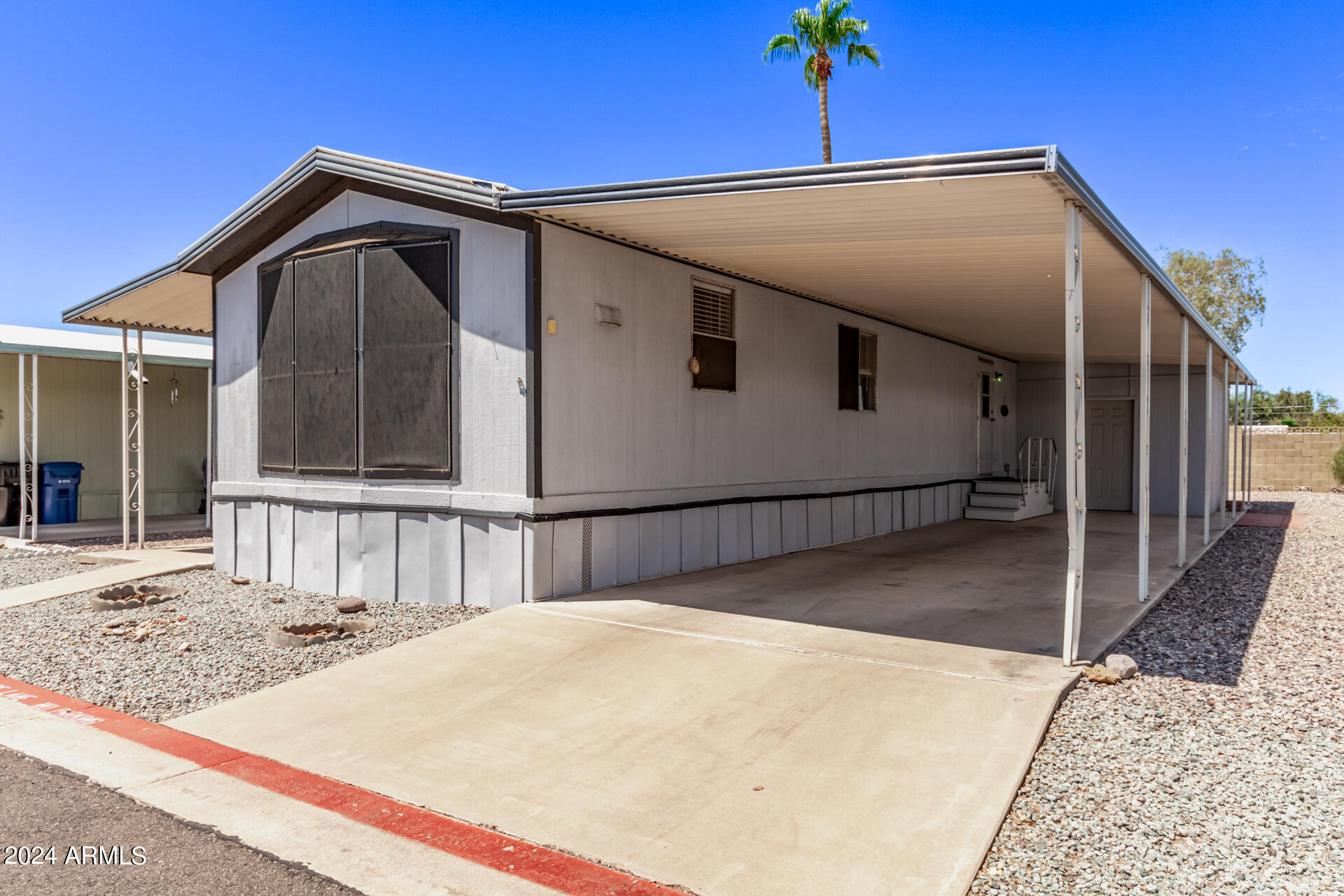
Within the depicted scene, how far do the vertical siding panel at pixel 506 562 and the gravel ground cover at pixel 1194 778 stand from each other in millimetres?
3788

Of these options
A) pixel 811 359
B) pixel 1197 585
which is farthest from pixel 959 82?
pixel 1197 585

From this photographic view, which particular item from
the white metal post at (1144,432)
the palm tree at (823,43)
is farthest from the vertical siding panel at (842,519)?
the palm tree at (823,43)

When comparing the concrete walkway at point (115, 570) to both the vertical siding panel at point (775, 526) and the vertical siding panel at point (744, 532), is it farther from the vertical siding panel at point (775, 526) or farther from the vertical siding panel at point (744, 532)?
the vertical siding panel at point (775, 526)

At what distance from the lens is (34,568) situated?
30.0 ft

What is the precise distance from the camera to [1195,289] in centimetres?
3466

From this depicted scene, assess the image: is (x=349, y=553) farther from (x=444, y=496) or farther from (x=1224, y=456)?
(x=1224, y=456)

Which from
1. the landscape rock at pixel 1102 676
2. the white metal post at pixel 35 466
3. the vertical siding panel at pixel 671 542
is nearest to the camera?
the landscape rock at pixel 1102 676

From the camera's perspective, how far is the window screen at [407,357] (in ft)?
22.4

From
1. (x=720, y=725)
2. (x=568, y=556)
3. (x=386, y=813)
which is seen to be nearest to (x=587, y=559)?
(x=568, y=556)

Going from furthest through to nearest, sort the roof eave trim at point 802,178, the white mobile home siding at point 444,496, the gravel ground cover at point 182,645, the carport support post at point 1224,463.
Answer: the carport support post at point 1224,463, the white mobile home siding at point 444,496, the gravel ground cover at point 182,645, the roof eave trim at point 802,178

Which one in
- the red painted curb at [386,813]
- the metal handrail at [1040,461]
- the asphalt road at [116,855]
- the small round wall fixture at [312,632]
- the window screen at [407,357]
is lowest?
the red painted curb at [386,813]

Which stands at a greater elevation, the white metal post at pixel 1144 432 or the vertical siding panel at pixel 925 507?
the white metal post at pixel 1144 432

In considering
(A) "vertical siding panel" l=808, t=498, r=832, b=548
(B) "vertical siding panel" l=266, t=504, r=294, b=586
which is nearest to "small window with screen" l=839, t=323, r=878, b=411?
(A) "vertical siding panel" l=808, t=498, r=832, b=548

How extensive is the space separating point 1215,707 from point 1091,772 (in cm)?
123
